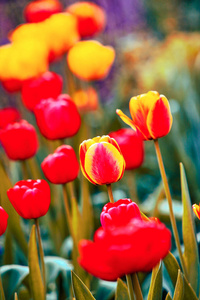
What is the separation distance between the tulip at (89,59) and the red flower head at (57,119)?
404mm

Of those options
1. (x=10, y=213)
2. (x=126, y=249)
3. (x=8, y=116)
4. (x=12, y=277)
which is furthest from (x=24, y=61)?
(x=126, y=249)

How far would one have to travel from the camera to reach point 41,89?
3.58 ft

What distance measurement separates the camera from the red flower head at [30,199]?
0.64 m

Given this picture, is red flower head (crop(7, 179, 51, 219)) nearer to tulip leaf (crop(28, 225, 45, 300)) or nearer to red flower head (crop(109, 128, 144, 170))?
tulip leaf (crop(28, 225, 45, 300))

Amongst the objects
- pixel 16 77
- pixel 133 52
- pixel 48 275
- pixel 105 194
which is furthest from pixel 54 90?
pixel 133 52

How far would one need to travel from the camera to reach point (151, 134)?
0.63 m

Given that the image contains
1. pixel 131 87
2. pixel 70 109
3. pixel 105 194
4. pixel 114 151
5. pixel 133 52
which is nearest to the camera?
pixel 114 151

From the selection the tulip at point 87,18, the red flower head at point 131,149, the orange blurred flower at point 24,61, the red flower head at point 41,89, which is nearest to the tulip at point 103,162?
the red flower head at point 131,149

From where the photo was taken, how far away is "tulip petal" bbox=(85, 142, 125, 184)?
60cm

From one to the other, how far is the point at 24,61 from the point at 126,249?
943 millimetres

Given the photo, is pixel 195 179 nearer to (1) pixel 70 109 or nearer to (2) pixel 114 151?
(1) pixel 70 109

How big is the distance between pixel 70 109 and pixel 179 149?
531 millimetres

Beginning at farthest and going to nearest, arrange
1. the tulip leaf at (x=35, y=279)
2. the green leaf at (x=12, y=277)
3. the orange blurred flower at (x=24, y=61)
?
1. the orange blurred flower at (x=24, y=61)
2. the green leaf at (x=12, y=277)
3. the tulip leaf at (x=35, y=279)

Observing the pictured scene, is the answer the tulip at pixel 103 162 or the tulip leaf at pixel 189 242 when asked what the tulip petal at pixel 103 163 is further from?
the tulip leaf at pixel 189 242
